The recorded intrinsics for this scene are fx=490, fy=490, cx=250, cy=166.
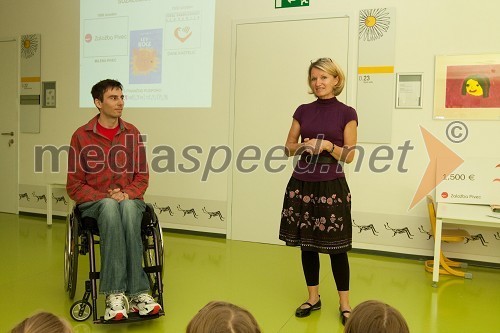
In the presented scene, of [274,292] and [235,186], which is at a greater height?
[235,186]

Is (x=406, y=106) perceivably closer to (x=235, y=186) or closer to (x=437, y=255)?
(x=437, y=255)

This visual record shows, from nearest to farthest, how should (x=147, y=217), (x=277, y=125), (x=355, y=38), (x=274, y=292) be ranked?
(x=147, y=217)
(x=274, y=292)
(x=355, y=38)
(x=277, y=125)

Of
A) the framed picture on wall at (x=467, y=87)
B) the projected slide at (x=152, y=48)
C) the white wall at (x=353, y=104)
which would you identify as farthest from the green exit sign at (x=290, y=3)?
the framed picture on wall at (x=467, y=87)

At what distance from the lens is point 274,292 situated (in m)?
3.15

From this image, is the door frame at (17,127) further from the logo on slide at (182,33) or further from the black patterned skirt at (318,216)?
the black patterned skirt at (318,216)

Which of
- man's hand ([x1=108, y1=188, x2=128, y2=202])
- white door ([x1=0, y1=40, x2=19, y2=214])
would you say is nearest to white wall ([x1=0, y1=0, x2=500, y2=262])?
white door ([x1=0, y1=40, x2=19, y2=214])

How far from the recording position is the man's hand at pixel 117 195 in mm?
2746

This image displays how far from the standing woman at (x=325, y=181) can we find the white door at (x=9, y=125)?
13.9 feet

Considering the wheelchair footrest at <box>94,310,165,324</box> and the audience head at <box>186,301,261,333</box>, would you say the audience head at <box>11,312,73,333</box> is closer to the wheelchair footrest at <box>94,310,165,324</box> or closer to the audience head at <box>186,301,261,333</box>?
the audience head at <box>186,301,261,333</box>

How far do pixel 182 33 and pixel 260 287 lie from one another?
2679 mm

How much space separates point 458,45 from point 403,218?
1.43 metres

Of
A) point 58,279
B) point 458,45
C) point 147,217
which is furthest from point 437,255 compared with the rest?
point 58,279

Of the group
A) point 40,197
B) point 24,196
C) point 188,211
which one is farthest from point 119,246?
point 24,196

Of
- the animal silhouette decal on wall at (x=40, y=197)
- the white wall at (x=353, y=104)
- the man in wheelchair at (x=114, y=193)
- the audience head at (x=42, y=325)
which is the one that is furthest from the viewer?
the animal silhouette decal on wall at (x=40, y=197)
